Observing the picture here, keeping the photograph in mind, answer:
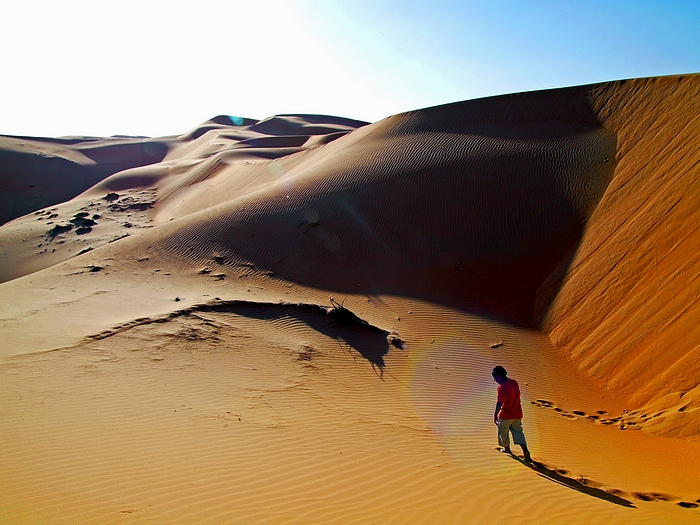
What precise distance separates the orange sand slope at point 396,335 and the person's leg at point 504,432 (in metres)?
0.35

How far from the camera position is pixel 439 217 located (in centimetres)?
1636

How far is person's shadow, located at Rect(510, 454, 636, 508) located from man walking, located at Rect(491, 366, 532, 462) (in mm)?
145

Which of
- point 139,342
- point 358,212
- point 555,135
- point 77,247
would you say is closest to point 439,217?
point 358,212

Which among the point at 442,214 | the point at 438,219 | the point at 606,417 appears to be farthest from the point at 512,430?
the point at 442,214

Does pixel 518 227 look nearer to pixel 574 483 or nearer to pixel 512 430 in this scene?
pixel 512 430

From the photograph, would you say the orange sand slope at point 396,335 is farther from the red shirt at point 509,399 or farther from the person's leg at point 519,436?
the red shirt at point 509,399

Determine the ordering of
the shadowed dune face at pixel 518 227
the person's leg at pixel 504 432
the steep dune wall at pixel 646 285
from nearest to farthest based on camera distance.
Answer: the person's leg at pixel 504 432
the steep dune wall at pixel 646 285
the shadowed dune face at pixel 518 227

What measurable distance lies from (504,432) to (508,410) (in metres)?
0.38

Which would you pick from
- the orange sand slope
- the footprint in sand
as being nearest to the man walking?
the orange sand slope

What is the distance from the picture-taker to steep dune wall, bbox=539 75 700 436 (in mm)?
8523

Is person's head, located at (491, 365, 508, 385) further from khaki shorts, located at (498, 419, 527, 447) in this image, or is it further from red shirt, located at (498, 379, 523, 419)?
khaki shorts, located at (498, 419, 527, 447)

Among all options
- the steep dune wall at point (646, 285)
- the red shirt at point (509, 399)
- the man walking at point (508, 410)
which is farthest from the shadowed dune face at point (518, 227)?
the red shirt at point (509, 399)

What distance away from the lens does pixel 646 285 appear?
34.3 feet

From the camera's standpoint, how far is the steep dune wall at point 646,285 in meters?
8.52
